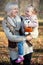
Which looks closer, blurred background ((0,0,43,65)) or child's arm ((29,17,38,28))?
child's arm ((29,17,38,28))

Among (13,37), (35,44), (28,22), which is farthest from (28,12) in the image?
(35,44)

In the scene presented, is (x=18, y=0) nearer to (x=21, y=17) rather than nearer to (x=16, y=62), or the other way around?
(x=21, y=17)

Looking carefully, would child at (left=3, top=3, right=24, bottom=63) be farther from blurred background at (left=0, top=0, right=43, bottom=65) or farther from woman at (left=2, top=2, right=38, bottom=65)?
blurred background at (left=0, top=0, right=43, bottom=65)

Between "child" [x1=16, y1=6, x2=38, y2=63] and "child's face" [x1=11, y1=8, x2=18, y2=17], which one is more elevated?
"child's face" [x1=11, y1=8, x2=18, y2=17]

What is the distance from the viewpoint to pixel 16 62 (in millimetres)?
2850

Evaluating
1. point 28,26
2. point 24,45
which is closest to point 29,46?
point 24,45

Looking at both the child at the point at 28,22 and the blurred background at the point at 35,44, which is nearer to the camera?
the child at the point at 28,22

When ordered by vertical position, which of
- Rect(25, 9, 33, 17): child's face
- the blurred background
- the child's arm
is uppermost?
Rect(25, 9, 33, 17): child's face

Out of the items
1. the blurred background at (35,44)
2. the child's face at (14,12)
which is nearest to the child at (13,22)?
the child's face at (14,12)

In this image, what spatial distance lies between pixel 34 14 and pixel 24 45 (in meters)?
0.39

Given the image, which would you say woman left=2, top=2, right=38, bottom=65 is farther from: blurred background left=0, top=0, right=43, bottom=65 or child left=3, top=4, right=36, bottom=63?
blurred background left=0, top=0, right=43, bottom=65

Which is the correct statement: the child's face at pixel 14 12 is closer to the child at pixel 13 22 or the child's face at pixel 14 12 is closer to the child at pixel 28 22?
the child at pixel 13 22

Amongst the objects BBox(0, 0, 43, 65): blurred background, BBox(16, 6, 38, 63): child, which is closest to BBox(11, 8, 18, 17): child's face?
BBox(16, 6, 38, 63): child

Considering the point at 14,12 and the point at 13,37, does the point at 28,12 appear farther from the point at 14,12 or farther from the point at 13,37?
the point at 13,37
